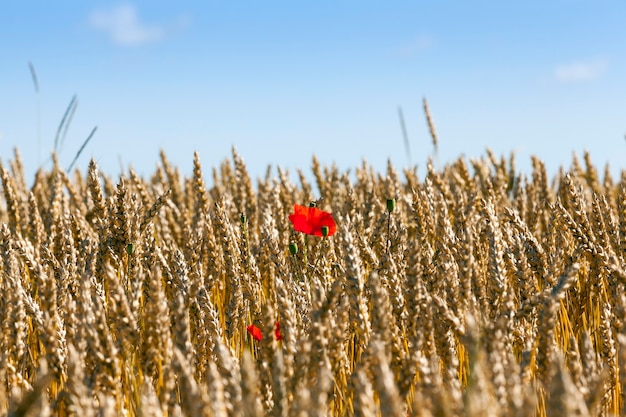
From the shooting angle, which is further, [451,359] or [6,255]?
[6,255]

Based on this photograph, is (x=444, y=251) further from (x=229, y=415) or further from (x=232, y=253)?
(x=229, y=415)

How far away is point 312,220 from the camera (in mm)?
2203

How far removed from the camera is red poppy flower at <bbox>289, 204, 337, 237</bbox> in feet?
7.12

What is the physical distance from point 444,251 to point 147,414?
1059mm

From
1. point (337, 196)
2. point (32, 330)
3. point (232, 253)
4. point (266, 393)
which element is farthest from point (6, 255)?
point (337, 196)

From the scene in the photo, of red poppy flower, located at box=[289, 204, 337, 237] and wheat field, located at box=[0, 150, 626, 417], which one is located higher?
red poppy flower, located at box=[289, 204, 337, 237]

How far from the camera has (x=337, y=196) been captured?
14.0 ft

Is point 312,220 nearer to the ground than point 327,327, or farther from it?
farther from it

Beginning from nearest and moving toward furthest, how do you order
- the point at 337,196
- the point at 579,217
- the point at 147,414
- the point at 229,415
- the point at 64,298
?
the point at 147,414 < the point at 229,415 < the point at 64,298 < the point at 579,217 < the point at 337,196

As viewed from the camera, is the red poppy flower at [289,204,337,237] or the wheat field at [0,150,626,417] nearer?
the wheat field at [0,150,626,417]

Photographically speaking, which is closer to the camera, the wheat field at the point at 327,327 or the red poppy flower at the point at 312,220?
the wheat field at the point at 327,327

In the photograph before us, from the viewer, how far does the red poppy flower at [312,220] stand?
2.17 meters

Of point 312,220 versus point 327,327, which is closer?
point 327,327

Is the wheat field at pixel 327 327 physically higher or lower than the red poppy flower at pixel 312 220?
lower
